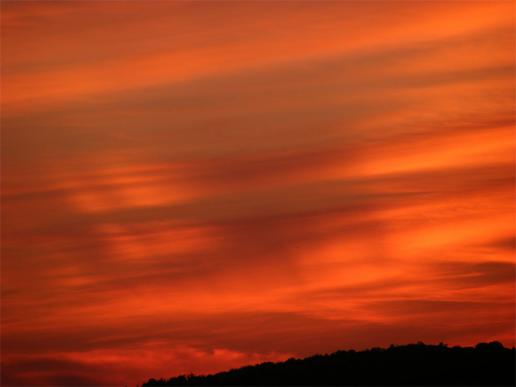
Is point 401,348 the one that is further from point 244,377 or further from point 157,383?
point 157,383

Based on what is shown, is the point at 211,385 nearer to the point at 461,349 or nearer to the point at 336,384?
the point at 336,384

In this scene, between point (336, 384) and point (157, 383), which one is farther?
point (157, 383)

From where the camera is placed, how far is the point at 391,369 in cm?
5362

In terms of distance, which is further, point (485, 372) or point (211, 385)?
point (211, 385)

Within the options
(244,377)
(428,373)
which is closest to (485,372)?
(428,373)

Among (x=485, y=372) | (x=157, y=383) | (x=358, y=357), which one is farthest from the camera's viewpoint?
(x=157, y=383)

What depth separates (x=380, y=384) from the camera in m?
52.2

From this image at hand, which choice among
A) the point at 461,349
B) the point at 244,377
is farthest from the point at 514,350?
the point at 244,377

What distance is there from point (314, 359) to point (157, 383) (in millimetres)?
6613

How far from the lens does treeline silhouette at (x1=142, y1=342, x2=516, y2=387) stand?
51.6 meters

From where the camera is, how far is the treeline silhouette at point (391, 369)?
51.6 meters

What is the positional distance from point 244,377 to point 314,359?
8.73 ft

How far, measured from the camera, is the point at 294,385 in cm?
5372

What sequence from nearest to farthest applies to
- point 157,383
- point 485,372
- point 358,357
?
point 485,372 → point 358,357 → point 157,383
